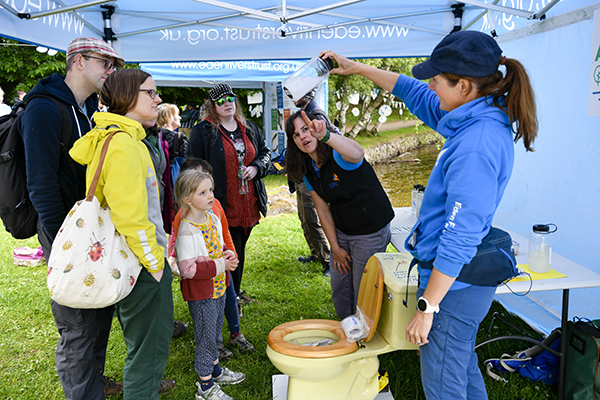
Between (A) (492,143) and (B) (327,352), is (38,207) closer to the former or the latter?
(B) (327,352)

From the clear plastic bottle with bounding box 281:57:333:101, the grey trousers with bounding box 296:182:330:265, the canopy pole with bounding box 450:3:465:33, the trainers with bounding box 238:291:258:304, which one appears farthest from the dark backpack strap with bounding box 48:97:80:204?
the canopy pole with bounding box 450:3:465:33

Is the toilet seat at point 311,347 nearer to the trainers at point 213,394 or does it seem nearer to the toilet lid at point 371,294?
the toilet lid at point 371,294

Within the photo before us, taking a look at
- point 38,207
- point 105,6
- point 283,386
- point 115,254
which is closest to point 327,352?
point 283,386

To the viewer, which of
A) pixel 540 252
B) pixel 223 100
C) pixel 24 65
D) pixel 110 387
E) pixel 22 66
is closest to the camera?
pixel 540 252

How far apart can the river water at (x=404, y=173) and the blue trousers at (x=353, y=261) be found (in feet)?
22.5

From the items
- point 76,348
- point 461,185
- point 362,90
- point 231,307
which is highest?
point 362,90

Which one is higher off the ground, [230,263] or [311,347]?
[230,263]

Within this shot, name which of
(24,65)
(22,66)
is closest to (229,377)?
(22,66)

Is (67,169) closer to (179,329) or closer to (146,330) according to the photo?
(146,330)

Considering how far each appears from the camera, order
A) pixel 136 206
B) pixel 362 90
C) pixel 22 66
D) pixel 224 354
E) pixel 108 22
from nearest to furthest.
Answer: pixel 136 206
pixel 224 354
pixel 108 22
pixel 22 66
pixel 362 90

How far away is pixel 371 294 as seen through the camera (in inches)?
82.8

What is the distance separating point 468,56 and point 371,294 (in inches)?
47.9

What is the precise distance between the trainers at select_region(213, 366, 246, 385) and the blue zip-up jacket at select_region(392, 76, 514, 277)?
1605 mm

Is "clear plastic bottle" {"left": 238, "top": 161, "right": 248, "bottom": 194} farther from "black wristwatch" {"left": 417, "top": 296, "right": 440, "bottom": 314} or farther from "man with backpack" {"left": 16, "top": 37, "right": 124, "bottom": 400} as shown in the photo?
"black wristwatch" {"left": 417, "top": 296, "right": 440, "bottom": 314}
